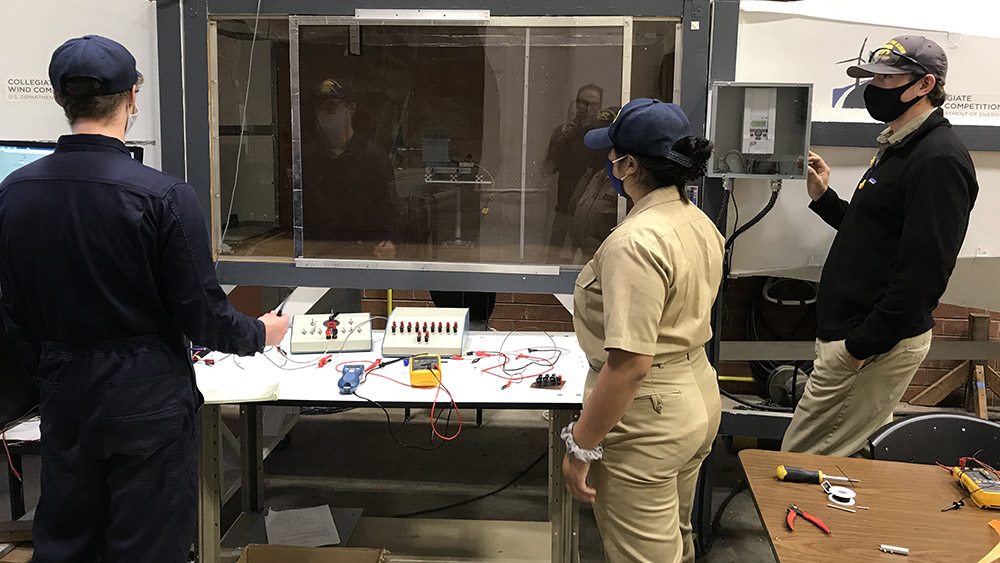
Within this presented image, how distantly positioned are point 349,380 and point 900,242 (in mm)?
1521

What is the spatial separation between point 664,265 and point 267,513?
183 centimetres

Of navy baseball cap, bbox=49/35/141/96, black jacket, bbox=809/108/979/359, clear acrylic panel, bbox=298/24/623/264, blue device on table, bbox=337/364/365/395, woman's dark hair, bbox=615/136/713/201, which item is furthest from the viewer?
clear acrylic panel, bbox=298/24/623/264

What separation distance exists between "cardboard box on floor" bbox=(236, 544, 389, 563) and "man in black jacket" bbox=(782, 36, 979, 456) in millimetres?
1291

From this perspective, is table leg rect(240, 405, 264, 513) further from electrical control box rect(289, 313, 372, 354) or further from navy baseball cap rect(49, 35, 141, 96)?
navy baseball cap rect(49, 35, 141, 96)

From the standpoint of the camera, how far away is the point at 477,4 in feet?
8.20

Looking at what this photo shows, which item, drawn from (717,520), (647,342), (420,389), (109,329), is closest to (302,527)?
(420,389)

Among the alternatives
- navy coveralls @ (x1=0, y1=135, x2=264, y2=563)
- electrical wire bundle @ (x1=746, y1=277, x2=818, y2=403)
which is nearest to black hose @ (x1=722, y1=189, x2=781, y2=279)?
electrical wire bundle @ (x1=746, y1=277, x2=818, y2=403)

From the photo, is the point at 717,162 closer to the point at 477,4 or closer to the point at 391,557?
the point at 477,4

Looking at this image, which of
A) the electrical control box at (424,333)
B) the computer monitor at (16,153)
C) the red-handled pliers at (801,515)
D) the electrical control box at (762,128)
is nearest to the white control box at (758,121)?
the electrical control box at (762,128)

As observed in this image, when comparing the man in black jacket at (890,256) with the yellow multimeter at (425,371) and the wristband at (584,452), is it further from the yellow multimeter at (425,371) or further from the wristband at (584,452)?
the yellow multimeter at (425,371)

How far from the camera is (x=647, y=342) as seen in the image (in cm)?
147

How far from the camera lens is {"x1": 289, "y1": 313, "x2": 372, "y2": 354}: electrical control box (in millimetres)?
2482

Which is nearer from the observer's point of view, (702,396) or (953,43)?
(702,396)

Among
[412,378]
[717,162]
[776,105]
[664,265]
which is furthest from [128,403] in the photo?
[776,105]
